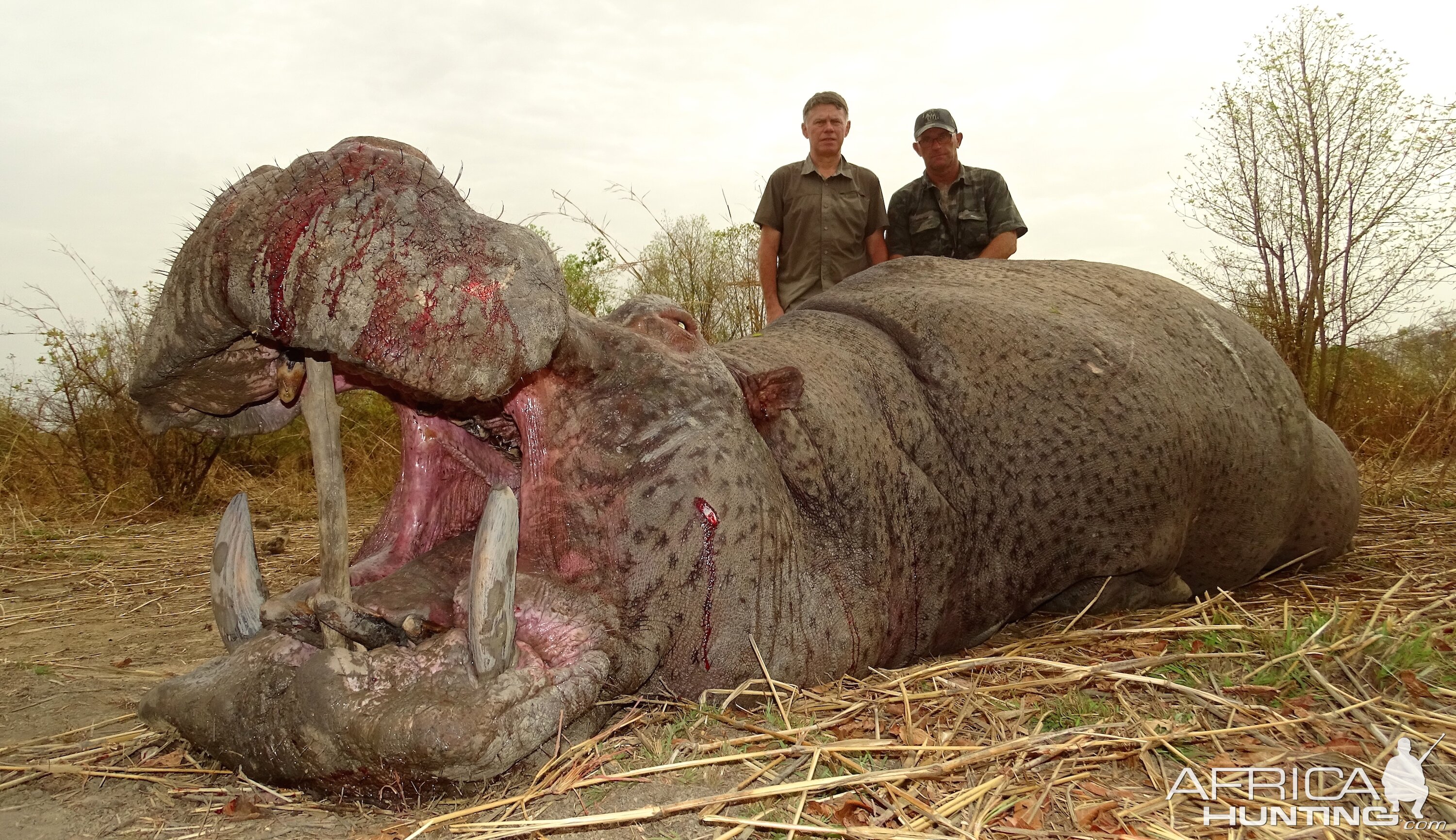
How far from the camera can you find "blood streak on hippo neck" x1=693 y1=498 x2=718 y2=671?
6.87 ft

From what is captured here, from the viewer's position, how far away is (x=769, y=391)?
2354mm

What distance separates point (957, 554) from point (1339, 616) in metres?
1.05

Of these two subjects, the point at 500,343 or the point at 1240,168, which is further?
the point at 1240,168

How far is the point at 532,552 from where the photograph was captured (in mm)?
2031

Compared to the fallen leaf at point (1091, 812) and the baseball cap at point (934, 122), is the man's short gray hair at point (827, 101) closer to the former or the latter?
the baseball cap at point (934, 122)

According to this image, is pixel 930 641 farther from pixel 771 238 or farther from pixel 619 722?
pixel 771 238

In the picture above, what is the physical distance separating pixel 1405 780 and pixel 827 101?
573 centimetres

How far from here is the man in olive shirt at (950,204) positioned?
6230 mm

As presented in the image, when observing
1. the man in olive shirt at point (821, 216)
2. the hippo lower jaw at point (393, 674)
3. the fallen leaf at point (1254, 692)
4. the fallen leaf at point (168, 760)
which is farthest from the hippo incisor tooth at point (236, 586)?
the man in olive shirt at point (821, 216)

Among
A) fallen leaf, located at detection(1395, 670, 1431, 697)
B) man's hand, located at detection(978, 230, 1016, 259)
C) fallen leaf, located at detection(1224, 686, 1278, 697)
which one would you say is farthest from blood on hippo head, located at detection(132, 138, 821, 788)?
man's hand, located at detection(978, 230, 1016, 259)

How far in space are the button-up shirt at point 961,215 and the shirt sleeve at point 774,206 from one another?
90 centimetres

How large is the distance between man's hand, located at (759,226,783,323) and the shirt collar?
455mm

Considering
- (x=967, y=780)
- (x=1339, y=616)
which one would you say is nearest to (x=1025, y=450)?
(x=1339, y=616)

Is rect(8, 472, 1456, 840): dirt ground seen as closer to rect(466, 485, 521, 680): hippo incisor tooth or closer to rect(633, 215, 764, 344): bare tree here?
rect(466, 485, 521, 680): hippo incisor tooth
